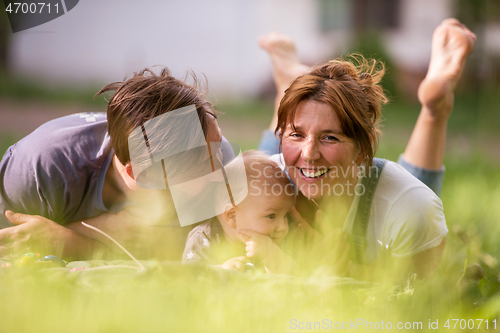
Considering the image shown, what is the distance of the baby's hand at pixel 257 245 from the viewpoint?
161 cm

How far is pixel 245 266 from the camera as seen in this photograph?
1520 millimetres

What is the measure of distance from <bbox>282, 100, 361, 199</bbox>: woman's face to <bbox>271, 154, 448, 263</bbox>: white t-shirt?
15cm

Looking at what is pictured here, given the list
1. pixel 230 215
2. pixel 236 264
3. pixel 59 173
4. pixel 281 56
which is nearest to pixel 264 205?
pixel 230 215

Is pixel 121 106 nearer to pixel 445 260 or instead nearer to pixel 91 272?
pixel 91 272

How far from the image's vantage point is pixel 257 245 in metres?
1.63

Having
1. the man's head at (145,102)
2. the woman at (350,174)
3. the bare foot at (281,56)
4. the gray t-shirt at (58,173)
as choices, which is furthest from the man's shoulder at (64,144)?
the bare foot at (281,56)

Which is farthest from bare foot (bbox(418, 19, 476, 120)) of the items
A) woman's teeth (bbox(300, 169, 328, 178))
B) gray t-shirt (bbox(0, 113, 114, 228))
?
gray t-shirt (bbox(0, 113, 114, 228))

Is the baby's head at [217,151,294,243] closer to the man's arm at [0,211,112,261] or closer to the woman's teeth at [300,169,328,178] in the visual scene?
the woman's teeth at [300,169,328,178]

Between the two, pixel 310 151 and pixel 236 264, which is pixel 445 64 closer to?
pixel 310 151

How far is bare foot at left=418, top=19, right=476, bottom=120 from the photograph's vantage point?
2.03 m

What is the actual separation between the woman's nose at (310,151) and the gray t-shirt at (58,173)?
0.83 m

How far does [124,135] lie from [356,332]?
1.03m

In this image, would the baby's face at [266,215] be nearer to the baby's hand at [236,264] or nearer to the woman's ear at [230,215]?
the woman's ear at [230,215]

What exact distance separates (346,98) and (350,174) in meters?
0.31
